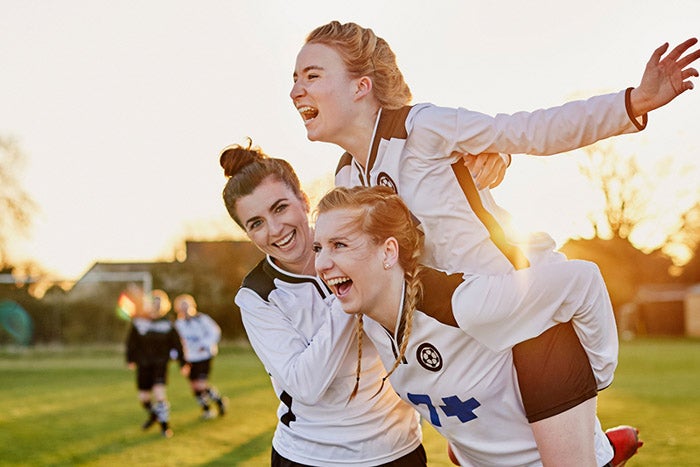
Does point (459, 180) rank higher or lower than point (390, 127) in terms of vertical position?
lower

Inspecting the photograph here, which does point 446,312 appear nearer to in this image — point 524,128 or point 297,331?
point 524,128

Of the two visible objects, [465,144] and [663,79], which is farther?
[465,144]

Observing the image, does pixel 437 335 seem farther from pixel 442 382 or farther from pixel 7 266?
pixel 7 266

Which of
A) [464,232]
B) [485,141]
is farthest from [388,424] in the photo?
[485,141]

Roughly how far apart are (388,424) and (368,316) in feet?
2.36

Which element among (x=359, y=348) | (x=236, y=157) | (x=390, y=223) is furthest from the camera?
(x=236, y=157)

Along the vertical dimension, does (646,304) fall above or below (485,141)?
below

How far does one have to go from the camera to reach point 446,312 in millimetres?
3045

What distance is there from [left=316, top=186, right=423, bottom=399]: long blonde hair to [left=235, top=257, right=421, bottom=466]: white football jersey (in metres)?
0.57

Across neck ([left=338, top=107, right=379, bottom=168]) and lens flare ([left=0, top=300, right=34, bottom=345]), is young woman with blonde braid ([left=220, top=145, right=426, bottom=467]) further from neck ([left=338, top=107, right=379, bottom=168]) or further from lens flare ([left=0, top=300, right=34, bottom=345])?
lens flare ([left=0, top=300, right=34, bottom=345])

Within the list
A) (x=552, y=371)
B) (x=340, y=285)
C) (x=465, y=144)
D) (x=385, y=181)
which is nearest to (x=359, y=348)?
(x=340, y=285)

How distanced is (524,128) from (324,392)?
4.40ft

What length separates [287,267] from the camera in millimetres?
3959

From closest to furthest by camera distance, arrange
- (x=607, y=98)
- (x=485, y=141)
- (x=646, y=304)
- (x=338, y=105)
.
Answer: (x=607, y=98) < (x=485, y=141) < (x=338, y=105) < (x=646, y=304)
